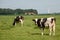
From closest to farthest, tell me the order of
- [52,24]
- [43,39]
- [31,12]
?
[43,39] < [52,24] < [31,12]

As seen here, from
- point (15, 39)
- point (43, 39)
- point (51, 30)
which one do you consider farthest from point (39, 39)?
point (51, 30)

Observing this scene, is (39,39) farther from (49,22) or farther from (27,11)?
(27,11)

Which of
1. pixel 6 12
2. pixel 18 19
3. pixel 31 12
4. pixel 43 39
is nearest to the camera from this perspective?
pixel 43 39

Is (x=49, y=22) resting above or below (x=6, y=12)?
above

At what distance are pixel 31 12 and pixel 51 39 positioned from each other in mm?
125301

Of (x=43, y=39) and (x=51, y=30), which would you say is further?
(x=51, y=30)

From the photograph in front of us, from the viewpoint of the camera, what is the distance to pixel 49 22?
58.9 feet

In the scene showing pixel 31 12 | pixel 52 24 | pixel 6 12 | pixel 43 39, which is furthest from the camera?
pixel 31 12

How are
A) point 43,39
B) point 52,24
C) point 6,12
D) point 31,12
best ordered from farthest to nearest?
point 31,12, point 6,12, point 52,24, point 43,39

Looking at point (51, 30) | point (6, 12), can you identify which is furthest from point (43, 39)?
point (6, 12)

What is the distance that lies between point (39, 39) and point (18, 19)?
18390mm

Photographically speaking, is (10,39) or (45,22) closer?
(10,39)

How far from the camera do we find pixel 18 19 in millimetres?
32812

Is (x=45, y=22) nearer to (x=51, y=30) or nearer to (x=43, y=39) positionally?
(x=51, y=30)
